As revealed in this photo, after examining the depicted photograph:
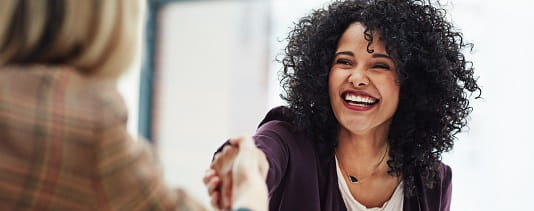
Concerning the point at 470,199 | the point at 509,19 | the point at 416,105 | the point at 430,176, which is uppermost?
the point at 509,19

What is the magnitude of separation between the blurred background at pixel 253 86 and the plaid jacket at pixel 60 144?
5.80 feet

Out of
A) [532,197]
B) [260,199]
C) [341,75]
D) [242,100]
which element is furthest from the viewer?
[242,100]

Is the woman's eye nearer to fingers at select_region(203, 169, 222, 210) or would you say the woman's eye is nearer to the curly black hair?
the curly black hair

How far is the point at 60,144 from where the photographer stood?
108cm

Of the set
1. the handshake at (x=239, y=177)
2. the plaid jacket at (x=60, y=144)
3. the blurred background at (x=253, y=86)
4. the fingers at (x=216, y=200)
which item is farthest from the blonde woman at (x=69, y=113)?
the blurred background at (x=253, y=86)

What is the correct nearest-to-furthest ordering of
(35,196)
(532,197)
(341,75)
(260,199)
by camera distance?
1. (35,196)
2. (260,199)
3. (341,75)
4. (532,197)

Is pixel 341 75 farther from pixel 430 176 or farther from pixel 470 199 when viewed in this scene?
pixel 470 199

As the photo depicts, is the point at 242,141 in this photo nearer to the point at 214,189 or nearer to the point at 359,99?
the point at 214,189

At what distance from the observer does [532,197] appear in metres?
3.13

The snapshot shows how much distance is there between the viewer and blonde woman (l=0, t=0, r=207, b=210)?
1072mm

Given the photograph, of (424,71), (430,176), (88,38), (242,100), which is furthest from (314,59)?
(242,100)

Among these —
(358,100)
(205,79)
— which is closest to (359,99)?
(358,100)

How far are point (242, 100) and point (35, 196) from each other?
108 inches

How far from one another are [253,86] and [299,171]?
196 cm
